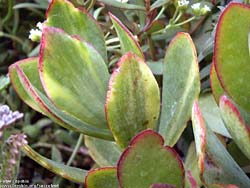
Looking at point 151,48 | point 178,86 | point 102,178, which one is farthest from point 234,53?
point 151,48

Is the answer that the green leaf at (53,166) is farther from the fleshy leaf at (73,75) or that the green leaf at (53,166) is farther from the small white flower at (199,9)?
the small white flower at (199,9)

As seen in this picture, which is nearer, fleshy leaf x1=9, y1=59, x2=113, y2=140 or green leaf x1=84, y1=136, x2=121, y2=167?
fleshy leaf x1=9, y1=59, x2=113, y2=140

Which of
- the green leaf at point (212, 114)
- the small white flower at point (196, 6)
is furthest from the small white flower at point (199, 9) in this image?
the green leaf at point (212, 114)

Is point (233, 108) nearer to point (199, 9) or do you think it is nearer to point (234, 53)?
point (234, 53)

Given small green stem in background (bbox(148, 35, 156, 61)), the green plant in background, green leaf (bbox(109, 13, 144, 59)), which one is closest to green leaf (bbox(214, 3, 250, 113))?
the green plant in background

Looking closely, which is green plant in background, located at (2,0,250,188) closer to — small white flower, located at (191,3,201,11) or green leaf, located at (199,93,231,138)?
green leaf, located at (199,93,231,138)
